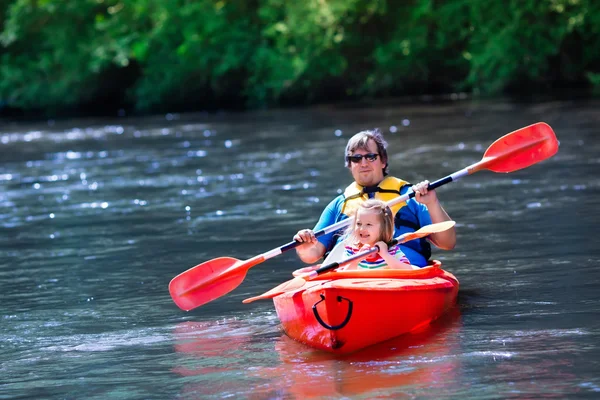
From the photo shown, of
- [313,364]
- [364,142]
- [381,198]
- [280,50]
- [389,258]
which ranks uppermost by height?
[280,50]

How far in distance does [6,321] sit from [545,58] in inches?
691

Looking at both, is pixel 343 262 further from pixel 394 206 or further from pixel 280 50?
pixel 280 50

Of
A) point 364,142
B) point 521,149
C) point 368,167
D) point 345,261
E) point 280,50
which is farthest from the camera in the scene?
point 280,50

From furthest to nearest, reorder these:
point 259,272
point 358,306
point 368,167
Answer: point 259,272, point 368,167, point 358,306

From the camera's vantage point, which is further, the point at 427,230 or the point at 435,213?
the point at 435,213

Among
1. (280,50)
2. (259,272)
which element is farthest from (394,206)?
(280,50)

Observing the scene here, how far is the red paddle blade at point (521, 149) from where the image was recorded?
21.9 ft

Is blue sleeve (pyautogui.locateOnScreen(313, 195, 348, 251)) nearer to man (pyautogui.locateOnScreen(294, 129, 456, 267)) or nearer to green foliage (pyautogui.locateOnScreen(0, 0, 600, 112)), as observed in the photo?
man (pyautogui.locateOnScreen(294, 129, 456, 267))

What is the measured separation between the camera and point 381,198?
229 inches

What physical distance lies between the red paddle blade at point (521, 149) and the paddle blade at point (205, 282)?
1715mm

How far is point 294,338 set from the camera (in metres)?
5.38

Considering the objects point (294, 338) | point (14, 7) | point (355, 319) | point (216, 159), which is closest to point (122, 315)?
point (294, 338)

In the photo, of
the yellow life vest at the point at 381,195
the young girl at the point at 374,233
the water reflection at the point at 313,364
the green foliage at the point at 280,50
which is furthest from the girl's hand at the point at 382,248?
the green foliage at the point at 280,50

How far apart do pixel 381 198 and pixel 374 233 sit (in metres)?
0.58
